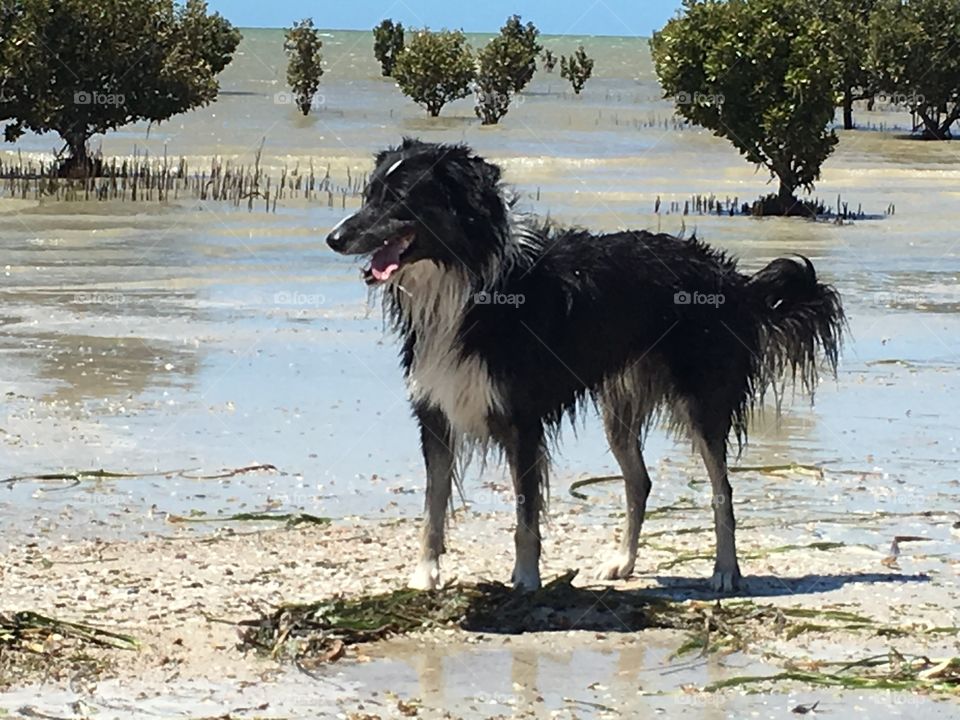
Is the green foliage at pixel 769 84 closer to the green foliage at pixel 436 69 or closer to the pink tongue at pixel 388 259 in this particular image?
the pink tongue at pixel 388 259

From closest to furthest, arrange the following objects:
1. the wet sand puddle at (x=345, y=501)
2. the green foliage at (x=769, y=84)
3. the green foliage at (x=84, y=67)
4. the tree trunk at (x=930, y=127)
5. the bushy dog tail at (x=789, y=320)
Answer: the wet sand puddle at (x=345, y=501)
the bushy dog tail at (x=789, y=320)
the green foliage at (x=769, y=84)
the green foliage at (x=84, y=67)
the tree trunk at (x=930, y=127)

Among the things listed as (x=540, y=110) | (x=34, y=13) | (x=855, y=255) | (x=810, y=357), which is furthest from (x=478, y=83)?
(x=810, y=357)

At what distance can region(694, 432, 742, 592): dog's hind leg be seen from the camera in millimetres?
7805

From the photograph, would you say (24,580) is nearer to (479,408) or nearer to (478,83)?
(479,408)

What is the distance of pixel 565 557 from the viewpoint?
8.29 meters

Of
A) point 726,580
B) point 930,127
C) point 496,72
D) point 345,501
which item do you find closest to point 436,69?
point 496,72

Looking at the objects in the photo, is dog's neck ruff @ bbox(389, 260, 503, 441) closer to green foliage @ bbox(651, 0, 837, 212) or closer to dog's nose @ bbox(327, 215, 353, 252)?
dog's nose @ bbox(327, 215, 353, 252)

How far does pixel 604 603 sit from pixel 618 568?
0.68 metres

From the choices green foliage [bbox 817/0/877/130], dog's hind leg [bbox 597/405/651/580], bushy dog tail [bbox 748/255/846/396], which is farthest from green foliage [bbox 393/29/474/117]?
dog's hind leg [bbox 597/405/651/580]

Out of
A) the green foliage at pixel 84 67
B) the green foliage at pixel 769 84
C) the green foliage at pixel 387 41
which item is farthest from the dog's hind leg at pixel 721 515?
the green foliage at pixel 387 41

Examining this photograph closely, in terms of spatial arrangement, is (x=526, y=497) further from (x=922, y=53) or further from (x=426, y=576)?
(x=922, y=53)

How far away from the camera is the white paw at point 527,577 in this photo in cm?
745

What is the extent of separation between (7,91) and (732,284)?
24999mm

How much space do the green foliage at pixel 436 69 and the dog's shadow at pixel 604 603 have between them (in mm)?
45534
